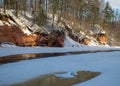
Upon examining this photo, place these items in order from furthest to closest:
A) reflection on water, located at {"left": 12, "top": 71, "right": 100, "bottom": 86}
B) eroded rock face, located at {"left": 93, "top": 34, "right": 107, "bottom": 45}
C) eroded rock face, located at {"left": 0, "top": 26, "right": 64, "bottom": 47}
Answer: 1. eroded rock face, located at {"left": 93, "top": 34, "right": 107, "bottom": 45}
2. eroded rock face, located at {"left": 0, "top": 26, "right": 64, "bottom": 47}
3. reflection on water, located at {"left": 12, "top": 71, "right": 100, "bottom": 86}

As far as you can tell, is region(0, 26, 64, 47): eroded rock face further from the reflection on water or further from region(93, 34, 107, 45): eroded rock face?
the reflection on water

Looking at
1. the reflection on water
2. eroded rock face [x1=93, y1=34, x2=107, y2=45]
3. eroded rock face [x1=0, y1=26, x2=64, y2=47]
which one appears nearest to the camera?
the reflection on water

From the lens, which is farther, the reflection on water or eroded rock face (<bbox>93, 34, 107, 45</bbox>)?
eroded rock face (<bbox>93, 34, 107, 45</bbox>)

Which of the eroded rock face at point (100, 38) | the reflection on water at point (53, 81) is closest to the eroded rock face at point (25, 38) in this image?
the eroded rock face at point (100, 38)

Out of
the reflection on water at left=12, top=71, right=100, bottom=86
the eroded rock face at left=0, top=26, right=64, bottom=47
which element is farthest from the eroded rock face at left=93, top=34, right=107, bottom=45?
the reflection on water at left=12, top=71, right=100, bottom=86

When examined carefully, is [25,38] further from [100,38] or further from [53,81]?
[100,38]

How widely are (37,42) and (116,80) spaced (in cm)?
3601

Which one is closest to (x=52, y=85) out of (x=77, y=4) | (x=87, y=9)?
(x=77, y=4)

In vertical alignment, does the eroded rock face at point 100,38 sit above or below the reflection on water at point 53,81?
above

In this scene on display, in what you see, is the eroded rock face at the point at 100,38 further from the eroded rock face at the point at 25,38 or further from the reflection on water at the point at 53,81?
the reflection on water at the point at 53,81

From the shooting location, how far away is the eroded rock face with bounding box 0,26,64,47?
4175 centimetres

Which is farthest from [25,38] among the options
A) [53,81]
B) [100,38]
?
[100,38]

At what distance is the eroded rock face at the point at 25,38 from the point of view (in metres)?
41.8

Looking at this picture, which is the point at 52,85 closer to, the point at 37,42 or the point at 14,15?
the point at 37,42
